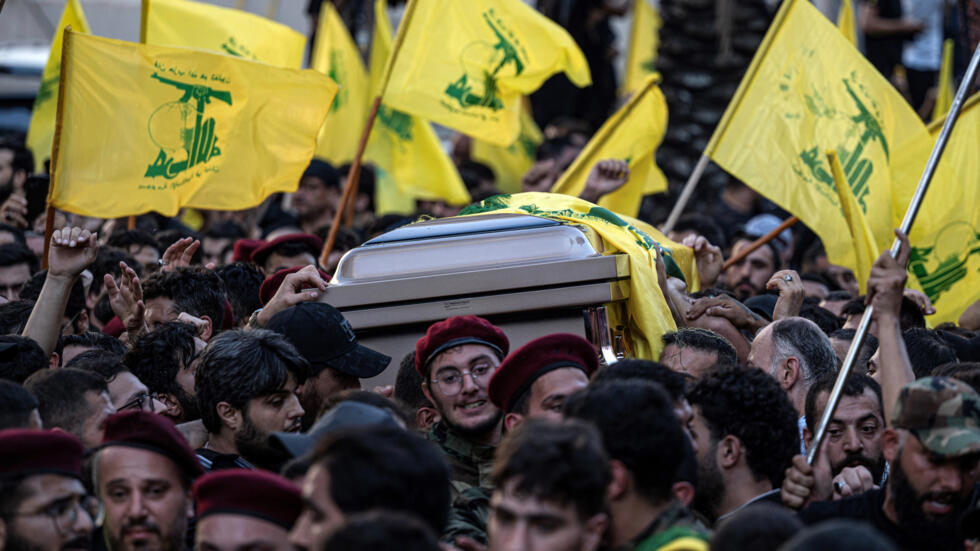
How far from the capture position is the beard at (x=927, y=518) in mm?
4312

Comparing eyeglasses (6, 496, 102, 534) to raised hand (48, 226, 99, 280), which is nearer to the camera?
eyeglasses (6, 496, 102, 534)

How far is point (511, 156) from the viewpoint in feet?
44.5

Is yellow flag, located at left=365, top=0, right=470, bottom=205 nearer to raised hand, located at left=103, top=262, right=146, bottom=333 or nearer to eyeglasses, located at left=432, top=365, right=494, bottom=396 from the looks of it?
raised hand, located at left=103, top=262, right=146, bottom=333

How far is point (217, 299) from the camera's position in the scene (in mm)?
6688

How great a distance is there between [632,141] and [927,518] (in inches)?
211

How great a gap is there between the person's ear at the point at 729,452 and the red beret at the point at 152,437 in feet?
5.74

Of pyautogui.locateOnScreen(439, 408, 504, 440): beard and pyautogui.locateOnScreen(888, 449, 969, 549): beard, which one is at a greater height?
pyautogui.locateOnScreen(888, 449, 969, 549): beard

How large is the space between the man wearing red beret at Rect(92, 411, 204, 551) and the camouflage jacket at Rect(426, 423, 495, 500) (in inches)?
50.3

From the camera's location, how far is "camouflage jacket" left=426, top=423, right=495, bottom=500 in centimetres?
534

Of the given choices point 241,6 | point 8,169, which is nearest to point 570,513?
point 8,169

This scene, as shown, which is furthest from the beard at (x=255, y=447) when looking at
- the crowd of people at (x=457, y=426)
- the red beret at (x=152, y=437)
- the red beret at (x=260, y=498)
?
the red beret at (x=260, y=498)

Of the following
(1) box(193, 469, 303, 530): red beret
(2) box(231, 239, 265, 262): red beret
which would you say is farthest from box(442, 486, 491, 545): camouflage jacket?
(2) box(231, 239, 265, 262): red beret

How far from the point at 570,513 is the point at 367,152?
819cm

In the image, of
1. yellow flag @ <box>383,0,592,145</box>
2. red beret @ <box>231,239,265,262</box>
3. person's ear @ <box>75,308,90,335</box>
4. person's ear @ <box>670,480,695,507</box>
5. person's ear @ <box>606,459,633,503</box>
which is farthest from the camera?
yellow flag @ <box>383,0,592,145</box>
